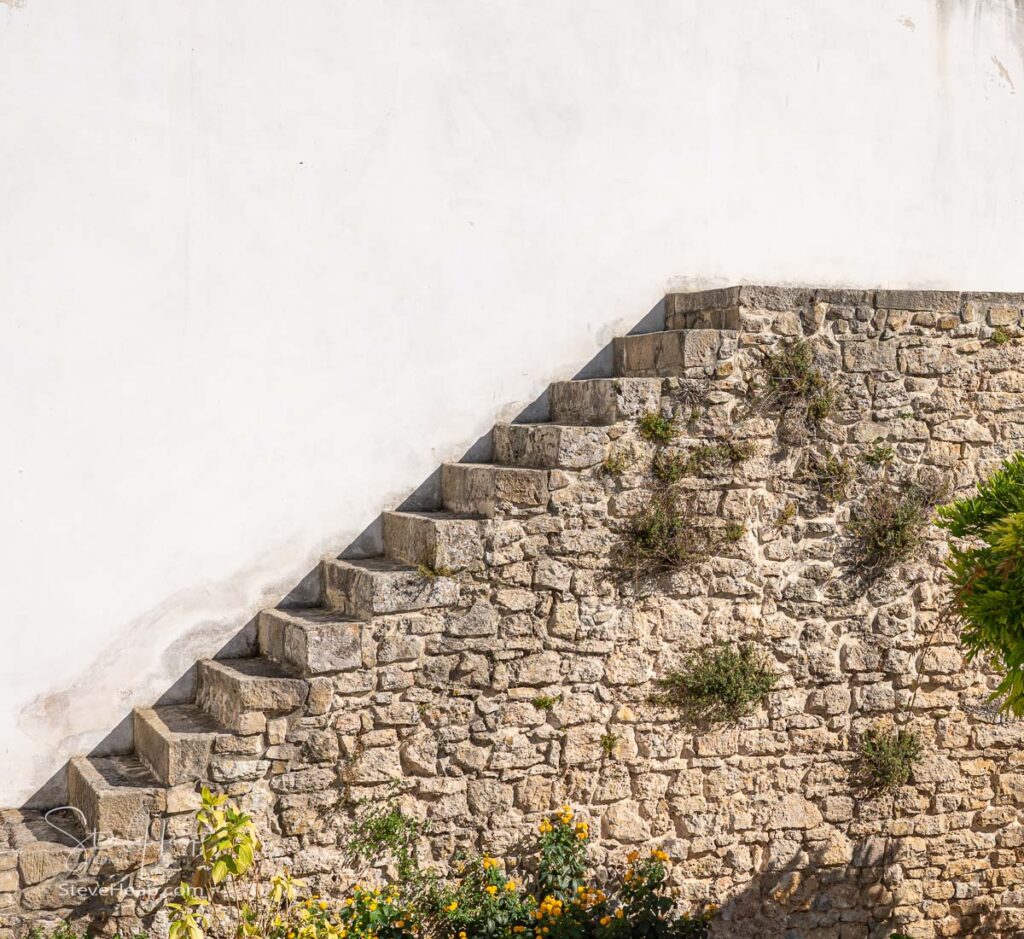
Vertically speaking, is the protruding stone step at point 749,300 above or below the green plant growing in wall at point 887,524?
above

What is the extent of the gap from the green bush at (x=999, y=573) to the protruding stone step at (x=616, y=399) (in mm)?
1458

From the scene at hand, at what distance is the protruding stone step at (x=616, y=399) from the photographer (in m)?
5.27

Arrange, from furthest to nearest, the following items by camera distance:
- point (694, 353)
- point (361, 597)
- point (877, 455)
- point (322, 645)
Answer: point (877, 455) < point (694, 353) < point (361, 597) < point (322, 645)

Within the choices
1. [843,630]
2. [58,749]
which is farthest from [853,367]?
[58,749]

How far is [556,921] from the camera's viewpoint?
4836mm

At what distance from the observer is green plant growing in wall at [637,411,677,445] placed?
530 centimetres

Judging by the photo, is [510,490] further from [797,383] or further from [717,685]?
[797,383]

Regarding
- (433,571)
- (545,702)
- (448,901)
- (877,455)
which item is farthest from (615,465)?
(448,901)

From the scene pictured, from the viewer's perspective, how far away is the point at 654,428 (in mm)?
5309

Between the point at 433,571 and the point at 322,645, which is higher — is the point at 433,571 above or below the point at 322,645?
above

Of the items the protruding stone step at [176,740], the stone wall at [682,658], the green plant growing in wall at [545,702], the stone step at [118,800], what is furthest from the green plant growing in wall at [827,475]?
the stone step at [118,800]

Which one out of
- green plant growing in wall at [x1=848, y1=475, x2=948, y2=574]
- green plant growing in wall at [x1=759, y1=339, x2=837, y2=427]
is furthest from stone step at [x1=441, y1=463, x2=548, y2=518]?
green plant growing in wall at [x1=848, y1=475, x2=948, y2=574]

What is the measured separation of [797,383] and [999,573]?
1.72 metres

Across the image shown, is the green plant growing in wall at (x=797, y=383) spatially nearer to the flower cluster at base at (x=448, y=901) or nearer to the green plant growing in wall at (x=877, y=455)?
the green plant growing in wall at (x=877, y=455)
